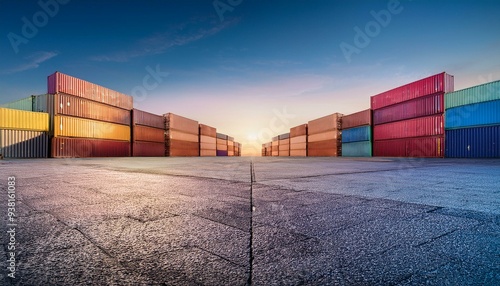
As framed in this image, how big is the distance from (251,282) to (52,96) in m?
34.2

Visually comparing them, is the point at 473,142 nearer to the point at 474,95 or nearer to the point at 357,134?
the point at 474,95

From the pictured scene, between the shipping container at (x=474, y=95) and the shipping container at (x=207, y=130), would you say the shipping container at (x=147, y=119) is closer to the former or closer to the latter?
the shipping container at (x=207, y=130)

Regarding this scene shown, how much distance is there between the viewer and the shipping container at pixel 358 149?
3897cm

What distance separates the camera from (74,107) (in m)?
27.9

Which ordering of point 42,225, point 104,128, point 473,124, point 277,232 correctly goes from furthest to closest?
point 104,128 → point 473,124 → point 42,225 → point 277,232

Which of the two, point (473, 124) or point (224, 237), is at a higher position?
point (473, 124)

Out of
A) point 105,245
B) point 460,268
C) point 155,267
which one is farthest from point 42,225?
point 460,268

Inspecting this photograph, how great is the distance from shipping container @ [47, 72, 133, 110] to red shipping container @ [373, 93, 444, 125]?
134 ft

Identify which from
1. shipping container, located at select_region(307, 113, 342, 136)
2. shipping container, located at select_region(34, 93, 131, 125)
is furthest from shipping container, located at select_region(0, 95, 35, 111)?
shipping container, located at select_region(307, 113, 342, 136)

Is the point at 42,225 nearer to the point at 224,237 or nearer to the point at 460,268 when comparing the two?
the point at 224,237

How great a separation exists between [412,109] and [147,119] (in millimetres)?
41566

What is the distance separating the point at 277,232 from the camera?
5.91 ft

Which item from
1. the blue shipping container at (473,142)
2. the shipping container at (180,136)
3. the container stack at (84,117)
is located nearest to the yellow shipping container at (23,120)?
the container stack at (84,117)

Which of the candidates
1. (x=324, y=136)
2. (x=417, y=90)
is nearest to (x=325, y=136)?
(x=324, y=136)
